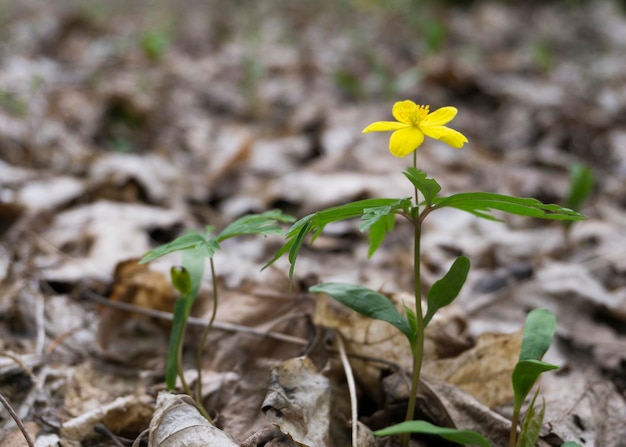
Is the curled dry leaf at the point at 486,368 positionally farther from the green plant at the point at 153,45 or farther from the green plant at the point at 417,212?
the green plant at the point at 153,45

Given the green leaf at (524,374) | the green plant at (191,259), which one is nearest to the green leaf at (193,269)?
the green plant at (191,259)

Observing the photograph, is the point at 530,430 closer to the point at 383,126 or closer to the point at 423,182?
the point at 423,182

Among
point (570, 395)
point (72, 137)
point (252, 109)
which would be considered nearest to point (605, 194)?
point (570, 395)

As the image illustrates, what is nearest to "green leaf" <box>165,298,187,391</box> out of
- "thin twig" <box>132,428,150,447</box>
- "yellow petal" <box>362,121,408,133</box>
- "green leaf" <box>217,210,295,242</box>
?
"thin twig" <box>132,428,150,447</box>

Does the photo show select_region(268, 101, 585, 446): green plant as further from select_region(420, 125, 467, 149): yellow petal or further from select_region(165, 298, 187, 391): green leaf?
select_region(165, 298, 187, 391): green leaf


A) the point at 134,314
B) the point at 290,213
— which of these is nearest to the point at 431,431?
the point at 134,314

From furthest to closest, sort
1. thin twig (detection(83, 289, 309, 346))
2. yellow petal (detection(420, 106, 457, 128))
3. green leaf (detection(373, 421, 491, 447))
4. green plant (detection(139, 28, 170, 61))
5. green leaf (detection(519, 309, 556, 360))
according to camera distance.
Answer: green plant (detection(139, 28, 170, 61))
thin twig (detection(83, 289, 309, 346))
green leaf (detection(519, 309, 556, 360))
yellow petal (detection(420, 106, 457, 128))
green leaf (detection(373, 421, 491, 447))
